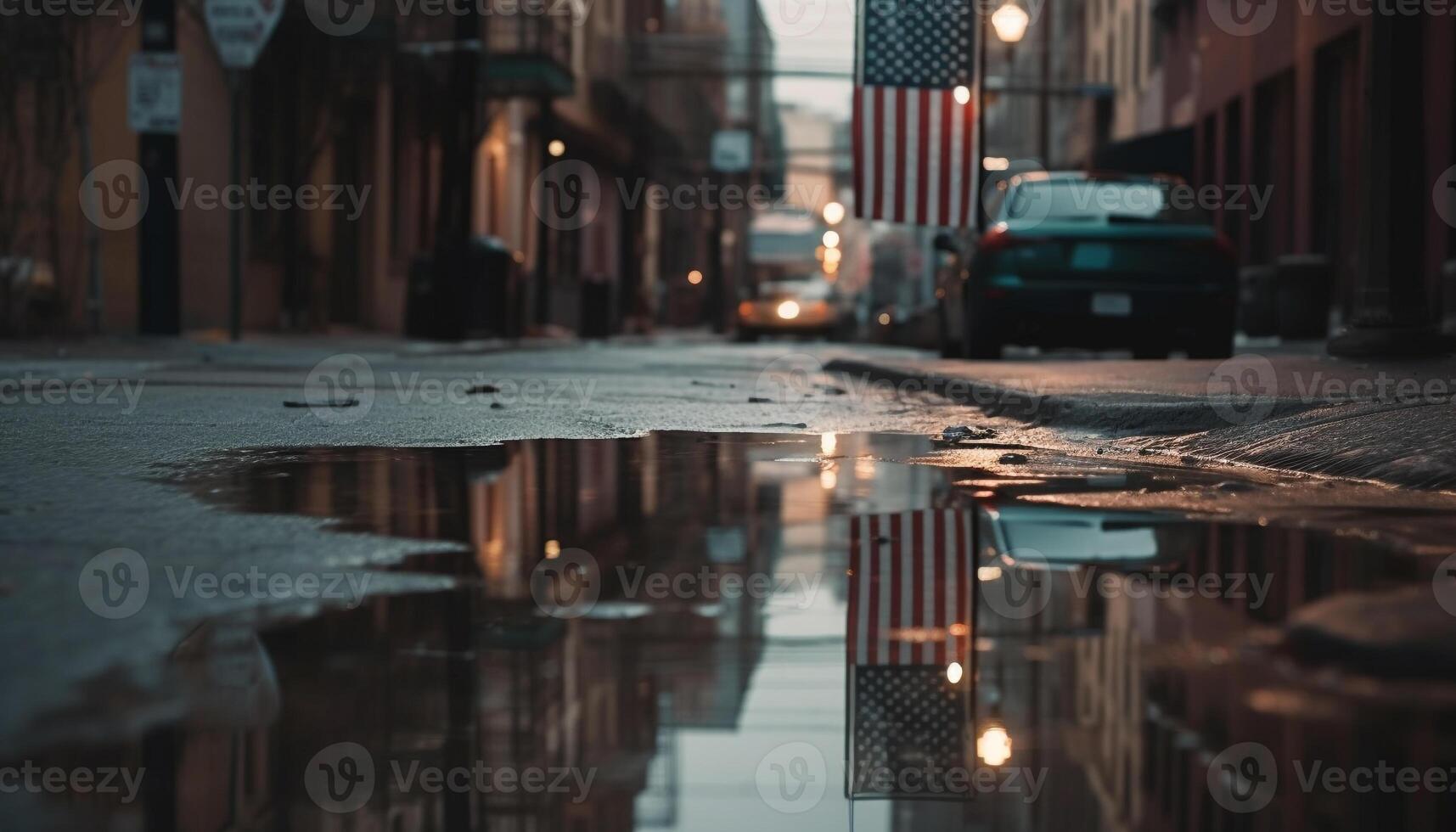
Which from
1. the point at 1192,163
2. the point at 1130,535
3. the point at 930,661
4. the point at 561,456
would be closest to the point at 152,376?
the point at 561,456

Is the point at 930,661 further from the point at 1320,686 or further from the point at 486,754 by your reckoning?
the point at 486,754

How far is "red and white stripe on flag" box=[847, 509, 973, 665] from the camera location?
2764mm

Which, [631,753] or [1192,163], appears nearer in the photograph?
[631,753]

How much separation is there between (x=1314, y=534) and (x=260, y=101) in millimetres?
21524

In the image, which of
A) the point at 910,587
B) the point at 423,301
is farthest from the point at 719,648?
the point at 423,301

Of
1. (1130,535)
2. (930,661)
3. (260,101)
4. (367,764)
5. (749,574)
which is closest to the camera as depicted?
(367,764)

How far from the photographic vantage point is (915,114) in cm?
1548

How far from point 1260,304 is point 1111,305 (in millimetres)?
7524

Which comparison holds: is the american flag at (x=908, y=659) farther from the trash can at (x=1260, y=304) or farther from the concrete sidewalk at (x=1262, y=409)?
the trash can at (x=1260, y=304)

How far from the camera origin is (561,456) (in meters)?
6.03

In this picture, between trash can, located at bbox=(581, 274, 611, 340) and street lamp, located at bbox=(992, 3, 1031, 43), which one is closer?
street lamp, located at bbox=(992, 3, 1031, 43)

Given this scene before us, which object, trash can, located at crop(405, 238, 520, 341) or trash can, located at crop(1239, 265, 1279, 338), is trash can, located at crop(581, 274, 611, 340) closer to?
trash can, located at crop(405, 238, 520, 341)

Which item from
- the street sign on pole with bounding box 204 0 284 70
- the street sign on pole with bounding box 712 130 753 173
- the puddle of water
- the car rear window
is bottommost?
the puddle of water

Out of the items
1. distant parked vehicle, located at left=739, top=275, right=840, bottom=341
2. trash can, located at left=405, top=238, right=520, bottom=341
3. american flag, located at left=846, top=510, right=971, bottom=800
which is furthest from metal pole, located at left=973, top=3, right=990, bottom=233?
distant parked vehicle, located at left=739, top=275, right=840, bottom=341
